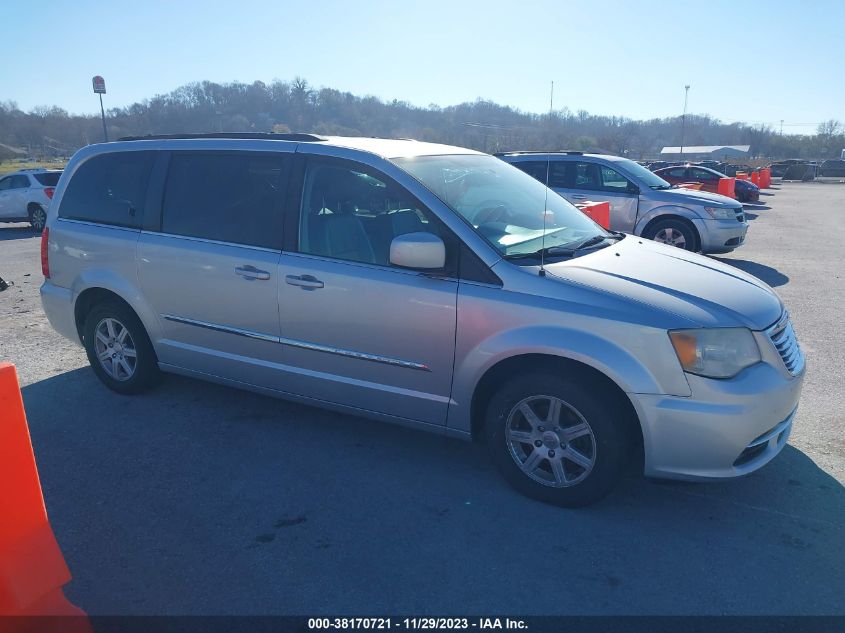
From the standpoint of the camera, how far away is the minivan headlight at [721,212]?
1037 centimetres

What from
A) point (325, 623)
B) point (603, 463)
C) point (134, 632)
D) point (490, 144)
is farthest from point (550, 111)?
point (490, 144)

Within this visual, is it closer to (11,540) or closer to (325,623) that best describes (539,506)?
(325,623)

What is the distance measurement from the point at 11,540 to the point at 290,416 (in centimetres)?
253

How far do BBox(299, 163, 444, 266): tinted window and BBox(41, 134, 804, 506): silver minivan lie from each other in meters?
0.01

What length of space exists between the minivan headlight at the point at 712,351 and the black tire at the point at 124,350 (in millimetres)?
3789

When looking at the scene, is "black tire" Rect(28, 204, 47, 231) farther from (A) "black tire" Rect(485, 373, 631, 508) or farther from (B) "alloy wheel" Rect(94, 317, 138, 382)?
(A) "black tire" Rect(485, 373, 631, 508)

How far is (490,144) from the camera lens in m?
14.5

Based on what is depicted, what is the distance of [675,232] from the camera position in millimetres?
10555

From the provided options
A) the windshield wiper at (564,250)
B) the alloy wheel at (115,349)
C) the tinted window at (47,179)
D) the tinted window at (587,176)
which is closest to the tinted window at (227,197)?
the alloy wheel at (115,349)

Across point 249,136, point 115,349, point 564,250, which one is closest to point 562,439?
point 564,250

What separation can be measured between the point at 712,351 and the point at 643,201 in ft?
26.2

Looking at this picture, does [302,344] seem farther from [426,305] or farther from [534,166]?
[534,166]

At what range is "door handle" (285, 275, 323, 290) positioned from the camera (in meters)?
3.92

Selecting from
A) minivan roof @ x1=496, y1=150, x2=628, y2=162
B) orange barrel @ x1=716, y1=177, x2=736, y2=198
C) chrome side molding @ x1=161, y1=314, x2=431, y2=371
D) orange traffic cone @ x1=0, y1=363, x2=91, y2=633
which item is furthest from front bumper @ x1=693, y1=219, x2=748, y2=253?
orange barrel @ x1=716, y1=177, x2=736, y2=198
